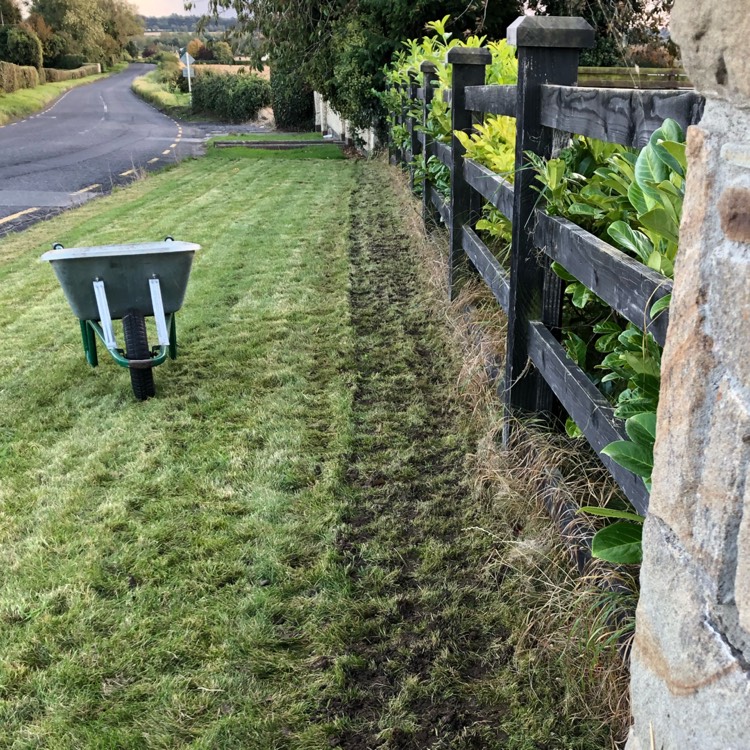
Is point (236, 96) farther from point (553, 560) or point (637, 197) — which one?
point (637, 197)

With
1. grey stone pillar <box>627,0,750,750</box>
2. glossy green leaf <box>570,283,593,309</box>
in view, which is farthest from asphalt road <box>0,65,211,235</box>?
grey stone pillar <box>627,0,750,750</box>

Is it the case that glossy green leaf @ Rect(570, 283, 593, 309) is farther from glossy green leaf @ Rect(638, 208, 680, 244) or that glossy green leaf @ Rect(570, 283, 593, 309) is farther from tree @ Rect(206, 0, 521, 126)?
tree @ Rect(206, 0, 521, 126)

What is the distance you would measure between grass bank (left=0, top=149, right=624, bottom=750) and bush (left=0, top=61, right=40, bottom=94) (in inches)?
1600

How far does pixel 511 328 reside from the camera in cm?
337

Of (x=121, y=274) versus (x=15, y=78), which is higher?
(x=15, y=78)

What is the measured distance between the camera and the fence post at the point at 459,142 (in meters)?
4.93

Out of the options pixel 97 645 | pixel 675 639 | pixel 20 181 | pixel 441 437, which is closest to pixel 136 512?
pixel 97 645

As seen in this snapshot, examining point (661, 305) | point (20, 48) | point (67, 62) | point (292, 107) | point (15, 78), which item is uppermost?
point (20, 48)

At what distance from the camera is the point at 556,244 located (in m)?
2.82

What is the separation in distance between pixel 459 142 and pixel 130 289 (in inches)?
98.5

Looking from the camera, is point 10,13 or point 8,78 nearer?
point 8,78

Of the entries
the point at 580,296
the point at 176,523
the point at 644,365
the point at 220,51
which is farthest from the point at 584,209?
the point at 220,51

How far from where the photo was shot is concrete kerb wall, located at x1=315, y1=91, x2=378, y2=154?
55.5 feet

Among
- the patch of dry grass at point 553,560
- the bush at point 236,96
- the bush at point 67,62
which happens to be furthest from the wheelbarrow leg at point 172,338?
the bush at point 67,62
